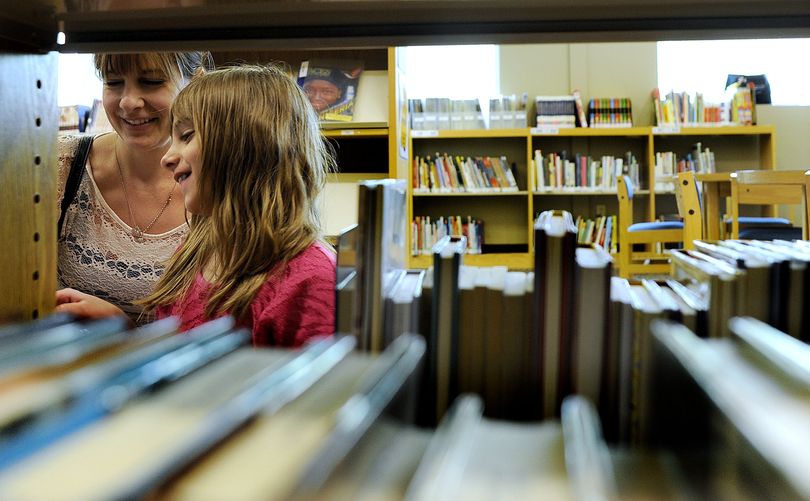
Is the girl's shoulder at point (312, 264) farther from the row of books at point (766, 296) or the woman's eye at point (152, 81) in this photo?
the row of books at point (766, 296)

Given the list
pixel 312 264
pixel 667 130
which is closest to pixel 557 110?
pixel 667 130

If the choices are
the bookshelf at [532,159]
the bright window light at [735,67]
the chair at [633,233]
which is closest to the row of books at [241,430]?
the chair at [633,233]

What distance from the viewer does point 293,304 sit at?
109 centimetres

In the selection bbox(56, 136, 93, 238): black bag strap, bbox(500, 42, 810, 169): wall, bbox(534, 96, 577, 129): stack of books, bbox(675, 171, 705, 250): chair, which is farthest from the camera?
bbox(500, 42, 810, 169): wall

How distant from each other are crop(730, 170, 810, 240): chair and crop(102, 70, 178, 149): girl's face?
2.49 meters

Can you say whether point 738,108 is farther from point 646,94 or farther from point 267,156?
point 267,156

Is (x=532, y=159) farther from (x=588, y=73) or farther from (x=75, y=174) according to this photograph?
(x=75, y=174)

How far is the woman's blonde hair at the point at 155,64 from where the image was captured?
1549mm

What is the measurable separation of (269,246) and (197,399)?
943 mm

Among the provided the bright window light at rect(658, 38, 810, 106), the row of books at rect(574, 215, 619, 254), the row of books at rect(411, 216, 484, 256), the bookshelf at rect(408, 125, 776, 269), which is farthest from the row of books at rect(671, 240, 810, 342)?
the bright window light at rect(658, 38, 810, 106)

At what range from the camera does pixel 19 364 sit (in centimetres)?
34

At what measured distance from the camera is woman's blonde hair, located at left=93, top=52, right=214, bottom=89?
1.55 meters

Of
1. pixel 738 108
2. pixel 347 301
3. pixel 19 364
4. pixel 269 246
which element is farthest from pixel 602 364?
pixel 738 108

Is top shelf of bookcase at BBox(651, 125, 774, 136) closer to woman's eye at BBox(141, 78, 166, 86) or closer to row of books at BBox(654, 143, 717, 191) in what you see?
row of books at BBox(654, 143, 717, 191)
